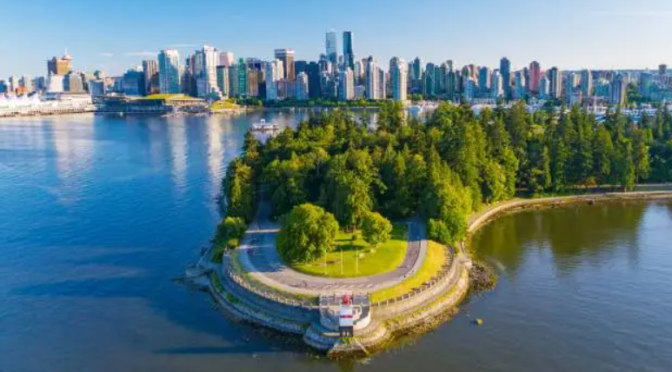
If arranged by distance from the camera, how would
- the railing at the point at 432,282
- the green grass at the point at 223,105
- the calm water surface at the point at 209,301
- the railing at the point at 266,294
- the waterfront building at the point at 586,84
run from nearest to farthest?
the calm water surface at the point at 209,301
the railing at the point at 266,294
the railing at the point at 432,282
the waterfront building at the point at 586,84
the green grass at the point at 223,105

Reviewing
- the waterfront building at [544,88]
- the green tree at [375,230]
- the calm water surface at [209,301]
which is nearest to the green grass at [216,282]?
the calm water surface at [209,301]

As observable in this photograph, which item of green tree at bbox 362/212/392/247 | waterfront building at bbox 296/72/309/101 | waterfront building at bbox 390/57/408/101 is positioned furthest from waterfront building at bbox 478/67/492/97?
green tree at bbox 362/212/392/247

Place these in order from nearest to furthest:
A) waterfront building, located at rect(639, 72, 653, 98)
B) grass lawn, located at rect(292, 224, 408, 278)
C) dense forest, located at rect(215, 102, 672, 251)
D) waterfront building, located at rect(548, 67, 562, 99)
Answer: grass lawn, located at rect(292, 224, 408, 278) < dense forest, located at rect(215, 102, 672, 251) < waterfront building, located at rect(639, 72, 653, 98) < waterfront building, located at rect(548, 67, 562, 99)

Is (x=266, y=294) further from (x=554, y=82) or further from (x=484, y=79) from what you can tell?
(x=484, y=79)

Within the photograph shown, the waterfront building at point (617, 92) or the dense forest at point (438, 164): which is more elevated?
the waterfront building at point (617, 92)

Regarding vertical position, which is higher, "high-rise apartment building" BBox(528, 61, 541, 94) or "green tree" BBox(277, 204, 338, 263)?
"high-rise apartment building" BBox(528, 61, 541, 94)

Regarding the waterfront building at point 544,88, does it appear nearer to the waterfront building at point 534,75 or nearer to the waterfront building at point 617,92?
the waterfront building at point 534,75

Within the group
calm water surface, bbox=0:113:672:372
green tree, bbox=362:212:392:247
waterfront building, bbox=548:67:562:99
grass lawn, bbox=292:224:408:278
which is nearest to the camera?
calm water surface, bbox=0:113:672:372

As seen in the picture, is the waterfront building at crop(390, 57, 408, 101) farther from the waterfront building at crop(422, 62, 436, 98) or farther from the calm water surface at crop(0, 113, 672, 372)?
the calm water surface at crop(0, 113, 672, 372)
